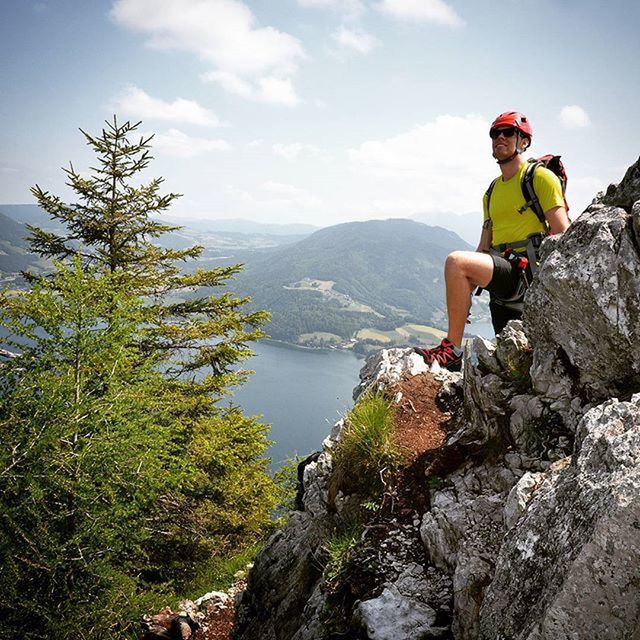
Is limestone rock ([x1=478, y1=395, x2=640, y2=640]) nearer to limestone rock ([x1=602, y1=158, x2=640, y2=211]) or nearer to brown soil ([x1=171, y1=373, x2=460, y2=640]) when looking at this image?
brown soil ([x1=171, y1=373, x2=460, y2=640])

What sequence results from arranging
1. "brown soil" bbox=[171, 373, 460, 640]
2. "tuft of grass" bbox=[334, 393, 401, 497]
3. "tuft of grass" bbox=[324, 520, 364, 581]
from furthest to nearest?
"tuft of grass" bbox=[334, 393, 401, 497]
"brown soil" bbox=[171, 373, 460, 640]
"tuft of grass" bbox=[324, 520, 364, 581]

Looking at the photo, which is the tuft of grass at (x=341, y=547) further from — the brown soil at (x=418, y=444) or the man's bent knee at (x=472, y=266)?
the man's bent knee at (x=472, y=266)

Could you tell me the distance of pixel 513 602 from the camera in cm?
222

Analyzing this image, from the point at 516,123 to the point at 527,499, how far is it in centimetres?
425

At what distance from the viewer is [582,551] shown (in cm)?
192

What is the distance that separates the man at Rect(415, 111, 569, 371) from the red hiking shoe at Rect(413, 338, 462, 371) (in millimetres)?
620

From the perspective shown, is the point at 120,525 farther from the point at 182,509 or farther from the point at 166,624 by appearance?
the point at 182,509

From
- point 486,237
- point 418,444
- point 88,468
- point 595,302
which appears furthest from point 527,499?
point 88,468

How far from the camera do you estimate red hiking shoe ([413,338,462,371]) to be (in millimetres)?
5793

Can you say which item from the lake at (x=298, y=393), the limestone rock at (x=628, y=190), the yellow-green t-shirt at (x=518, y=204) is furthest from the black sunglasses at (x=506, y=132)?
the lake at (x=298, y=393)

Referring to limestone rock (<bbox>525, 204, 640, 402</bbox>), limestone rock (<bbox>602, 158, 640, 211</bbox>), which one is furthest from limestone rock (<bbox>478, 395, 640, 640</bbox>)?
limestone rock (<bbox>602, 158, 640, 211</bbox>)

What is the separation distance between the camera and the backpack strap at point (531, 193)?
4.64 metres

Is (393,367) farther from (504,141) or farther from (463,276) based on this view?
(504,141)

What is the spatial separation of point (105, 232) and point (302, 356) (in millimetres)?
167217
